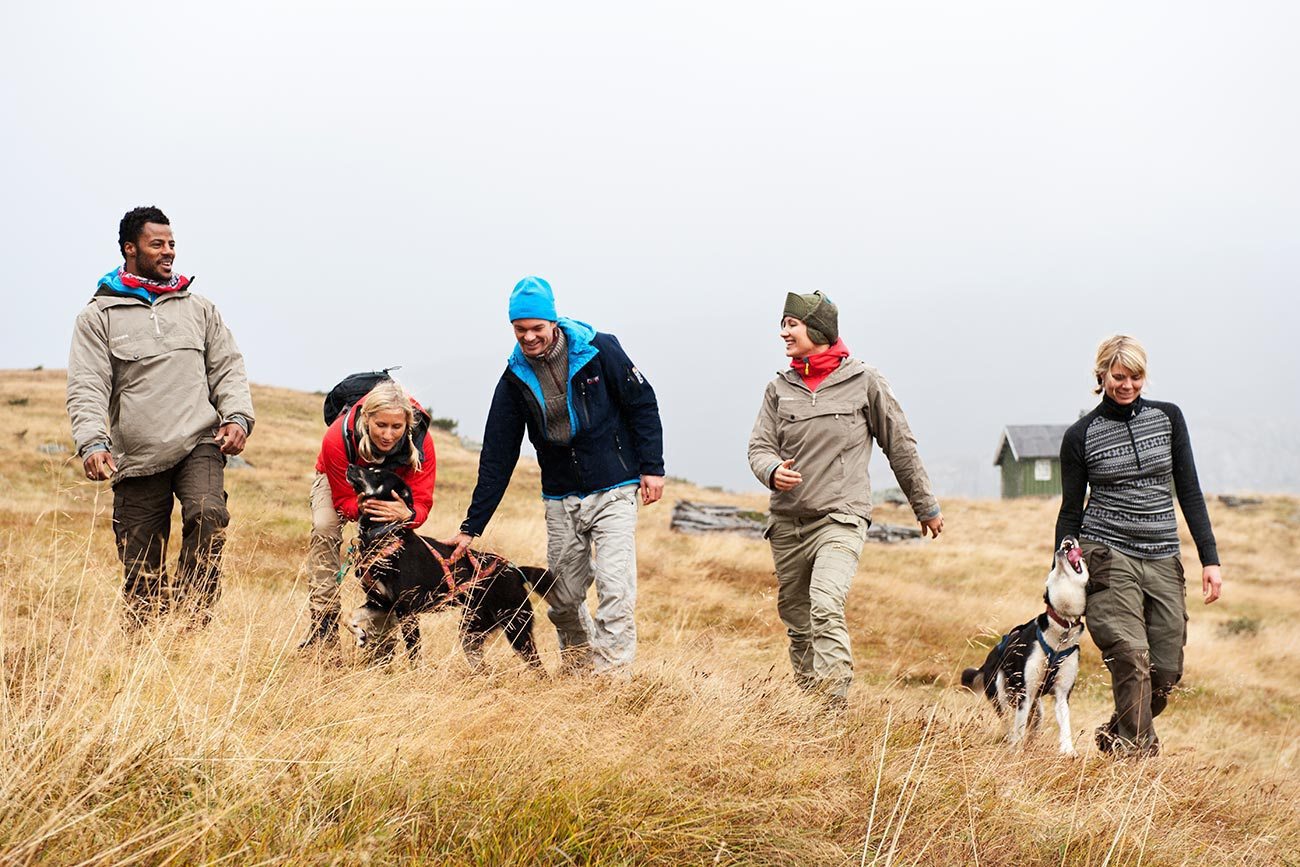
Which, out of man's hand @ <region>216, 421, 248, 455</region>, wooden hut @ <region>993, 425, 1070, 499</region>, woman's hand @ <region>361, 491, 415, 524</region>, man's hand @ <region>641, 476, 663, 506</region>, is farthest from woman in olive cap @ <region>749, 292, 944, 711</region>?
wooden hut @ <region>993, 425, 1070, 499</region>

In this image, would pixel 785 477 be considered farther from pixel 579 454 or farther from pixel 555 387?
pixel 555 387

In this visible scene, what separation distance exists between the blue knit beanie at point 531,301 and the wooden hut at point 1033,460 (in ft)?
158

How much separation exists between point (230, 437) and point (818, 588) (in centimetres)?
328

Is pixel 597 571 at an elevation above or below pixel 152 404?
below

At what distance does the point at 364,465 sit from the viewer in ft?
17.5

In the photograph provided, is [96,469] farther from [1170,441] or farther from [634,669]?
[1170,441]

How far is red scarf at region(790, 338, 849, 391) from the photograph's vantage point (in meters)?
5.68

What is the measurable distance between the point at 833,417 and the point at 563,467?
1.50 meters

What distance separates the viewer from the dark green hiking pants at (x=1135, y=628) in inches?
207

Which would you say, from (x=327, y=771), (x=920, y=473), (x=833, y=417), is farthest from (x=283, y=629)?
(x=920, y=473)

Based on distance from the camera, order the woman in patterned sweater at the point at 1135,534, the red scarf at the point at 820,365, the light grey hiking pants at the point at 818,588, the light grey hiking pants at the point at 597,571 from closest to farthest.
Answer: the light grey hiking pants at the point at 818,588 → the woman in patterned sweater at the point at 1135,534 → the light grey hiking pants at the point at 597,571 → the red scarf at the point at 820,365

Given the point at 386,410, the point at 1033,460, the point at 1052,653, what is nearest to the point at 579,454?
the point at 386,410

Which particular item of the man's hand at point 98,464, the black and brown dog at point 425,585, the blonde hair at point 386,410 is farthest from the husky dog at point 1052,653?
the man's hand at point 98,464

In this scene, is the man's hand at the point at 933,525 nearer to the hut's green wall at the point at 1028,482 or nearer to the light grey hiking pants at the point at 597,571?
the light grey hiking pants at the point at 597,571
